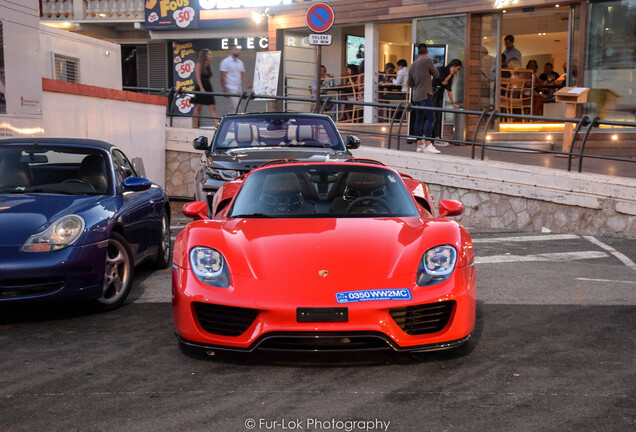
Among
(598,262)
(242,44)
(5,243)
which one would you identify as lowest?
(598,262)

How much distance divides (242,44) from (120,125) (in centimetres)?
1451

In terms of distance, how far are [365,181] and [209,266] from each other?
1683mm

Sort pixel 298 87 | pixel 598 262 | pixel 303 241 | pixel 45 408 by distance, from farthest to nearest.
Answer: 1. pixel 298 87
2. pixel 598 262
3. pixel 303 241
4. pixel 45 408

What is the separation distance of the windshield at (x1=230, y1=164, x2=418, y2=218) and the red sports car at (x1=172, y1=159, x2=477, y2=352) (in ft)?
0.67

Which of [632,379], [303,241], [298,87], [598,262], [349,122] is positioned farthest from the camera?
[298,87]

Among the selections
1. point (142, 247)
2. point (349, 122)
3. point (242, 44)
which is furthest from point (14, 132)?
point (242, 44)

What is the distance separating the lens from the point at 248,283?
208 inches

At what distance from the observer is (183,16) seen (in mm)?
30906

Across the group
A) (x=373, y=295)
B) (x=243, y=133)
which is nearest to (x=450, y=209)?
(x=373, y=295)

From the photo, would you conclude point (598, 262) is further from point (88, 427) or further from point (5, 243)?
point (88, 427)

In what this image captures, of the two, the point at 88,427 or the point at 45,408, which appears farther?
the point at 45,408

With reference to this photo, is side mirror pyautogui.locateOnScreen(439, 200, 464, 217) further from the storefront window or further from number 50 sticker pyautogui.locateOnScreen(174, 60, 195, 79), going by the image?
number 50 sticker pyautogui.locateOnScreen(174, 60, 195, 79)

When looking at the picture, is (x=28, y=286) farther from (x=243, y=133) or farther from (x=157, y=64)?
(x=157, y=64)

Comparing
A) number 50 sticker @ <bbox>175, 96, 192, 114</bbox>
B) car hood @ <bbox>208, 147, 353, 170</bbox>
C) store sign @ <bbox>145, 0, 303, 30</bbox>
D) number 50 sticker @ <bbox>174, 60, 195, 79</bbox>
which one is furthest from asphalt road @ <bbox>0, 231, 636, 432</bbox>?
number 50 sticker @ <bbox>174, 60, 195, 79</bbox>
